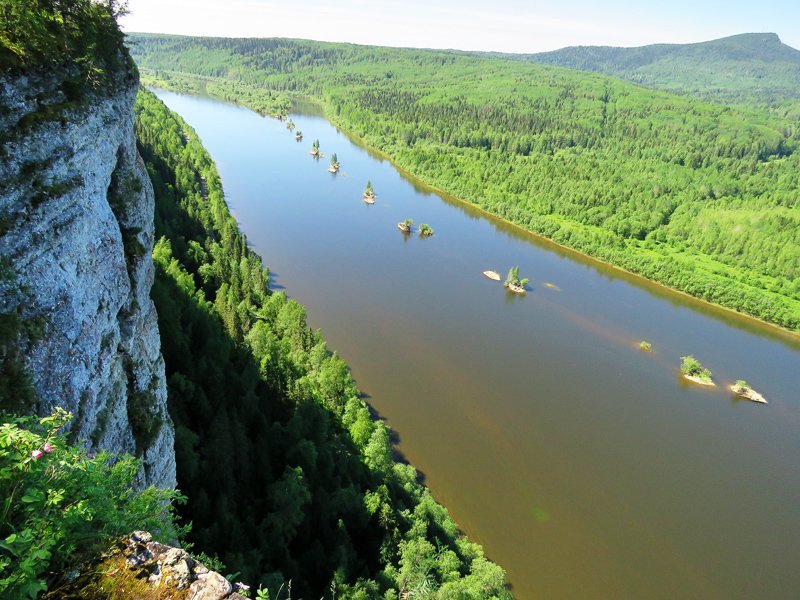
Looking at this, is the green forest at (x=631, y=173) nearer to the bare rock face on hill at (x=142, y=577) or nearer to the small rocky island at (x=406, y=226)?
the small rocky island at (x=406, y=226)

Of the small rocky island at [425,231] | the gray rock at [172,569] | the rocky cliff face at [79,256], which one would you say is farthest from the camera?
the small rocky island at [425,231]

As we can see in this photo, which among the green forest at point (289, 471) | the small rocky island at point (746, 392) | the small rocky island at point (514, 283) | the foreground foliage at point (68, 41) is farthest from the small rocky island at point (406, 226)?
the foreground foliage at point (68, 41)

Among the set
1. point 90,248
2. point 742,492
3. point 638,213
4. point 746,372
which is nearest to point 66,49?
point 90,248

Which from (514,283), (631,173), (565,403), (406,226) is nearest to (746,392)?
(565,403)

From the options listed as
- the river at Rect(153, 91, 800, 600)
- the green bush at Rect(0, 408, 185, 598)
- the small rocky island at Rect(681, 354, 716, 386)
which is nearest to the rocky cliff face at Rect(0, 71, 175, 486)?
the green bush at Rect(0, 408, 185, 598)

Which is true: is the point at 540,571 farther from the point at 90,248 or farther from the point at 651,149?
the point at 651,149

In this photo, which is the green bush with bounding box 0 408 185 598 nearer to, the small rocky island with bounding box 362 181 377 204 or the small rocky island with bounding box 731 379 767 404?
the small rocky island with bounding box 731 379 767 404
